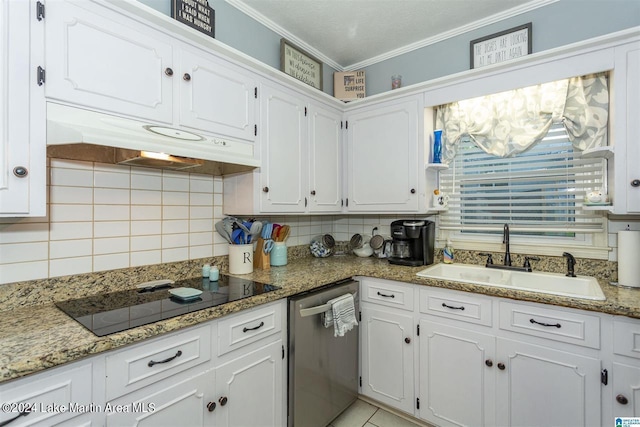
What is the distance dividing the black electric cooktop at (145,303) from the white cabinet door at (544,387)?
129 cm

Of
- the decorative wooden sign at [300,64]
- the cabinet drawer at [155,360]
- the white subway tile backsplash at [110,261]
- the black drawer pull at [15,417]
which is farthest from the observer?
the decorative wooden sign at [300,64]

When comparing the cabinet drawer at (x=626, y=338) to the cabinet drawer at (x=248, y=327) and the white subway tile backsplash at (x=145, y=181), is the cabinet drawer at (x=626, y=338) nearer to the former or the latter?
the cabinet drawer at (x=248, y=327)

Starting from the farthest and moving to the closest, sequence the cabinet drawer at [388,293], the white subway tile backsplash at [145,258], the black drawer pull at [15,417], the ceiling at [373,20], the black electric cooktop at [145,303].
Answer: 1. the ceiling at [373,20]
2. the cabinet drawer at [388,293]
3. the white subway tile backsplash at [145,258]
4. the black electric cooktop at [145,303]
5. the black drawer pull at [15,417]

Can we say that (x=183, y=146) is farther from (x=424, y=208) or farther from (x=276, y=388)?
(x=424, y=208)

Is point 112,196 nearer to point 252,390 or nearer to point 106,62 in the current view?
point 106,62

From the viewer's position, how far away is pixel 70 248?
1.40m

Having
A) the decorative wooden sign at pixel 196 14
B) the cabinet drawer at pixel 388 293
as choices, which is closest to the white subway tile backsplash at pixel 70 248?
the decorative wooden sign at pixel 196 14

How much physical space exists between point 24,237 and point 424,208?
2.20m

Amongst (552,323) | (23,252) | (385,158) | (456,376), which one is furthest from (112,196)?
(552,323)

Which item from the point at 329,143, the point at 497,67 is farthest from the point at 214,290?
the point at 497,67

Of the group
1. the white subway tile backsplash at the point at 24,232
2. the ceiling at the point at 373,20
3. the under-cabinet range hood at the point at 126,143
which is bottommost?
the white subway tile backsplash at the point at 24,232

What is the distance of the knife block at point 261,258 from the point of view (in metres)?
2.11

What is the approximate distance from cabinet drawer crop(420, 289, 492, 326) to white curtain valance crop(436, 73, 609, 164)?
1.06m

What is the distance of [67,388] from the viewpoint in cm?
93
